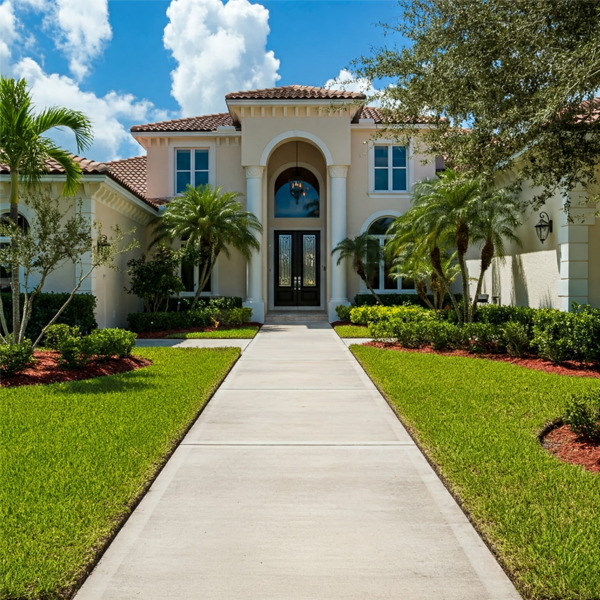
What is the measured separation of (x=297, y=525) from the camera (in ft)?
14.4

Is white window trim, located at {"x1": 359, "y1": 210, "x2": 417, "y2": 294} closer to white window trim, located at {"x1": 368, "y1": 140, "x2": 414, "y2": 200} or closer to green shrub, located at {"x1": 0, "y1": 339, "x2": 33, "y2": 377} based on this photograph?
white window trim, located at {"x1": 368, "y1": 140, "x2": 414, "y2": 200}

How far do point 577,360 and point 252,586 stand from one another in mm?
9729

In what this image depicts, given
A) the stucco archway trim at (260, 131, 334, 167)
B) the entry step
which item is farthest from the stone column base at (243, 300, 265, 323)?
the stucco archway trim at (260, 131, 334, 167)

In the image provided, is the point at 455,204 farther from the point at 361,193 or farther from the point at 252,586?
the point at 252,586

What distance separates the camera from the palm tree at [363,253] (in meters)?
21.1

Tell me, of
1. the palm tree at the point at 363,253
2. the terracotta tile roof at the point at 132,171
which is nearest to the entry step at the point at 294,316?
the palm tree at the point at 363,253

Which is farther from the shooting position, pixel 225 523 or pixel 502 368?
pixel 502 368

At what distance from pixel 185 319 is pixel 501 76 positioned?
1398 centimetres

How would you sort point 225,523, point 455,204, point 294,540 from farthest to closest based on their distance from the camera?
1. point 455,204
2. point 225,523
3. point 294,540

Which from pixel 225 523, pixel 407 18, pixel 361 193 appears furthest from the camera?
pixel 361 193

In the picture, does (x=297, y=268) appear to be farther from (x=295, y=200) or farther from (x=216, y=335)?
(x=216, y=335)

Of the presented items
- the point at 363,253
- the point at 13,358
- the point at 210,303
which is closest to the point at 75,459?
the point at 13,358

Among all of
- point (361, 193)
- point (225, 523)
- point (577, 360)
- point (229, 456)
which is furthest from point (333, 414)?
point (361, 193)

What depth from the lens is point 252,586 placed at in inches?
139
